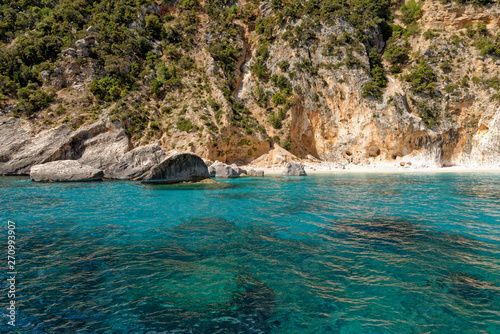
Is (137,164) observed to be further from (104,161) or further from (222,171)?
(104,161)

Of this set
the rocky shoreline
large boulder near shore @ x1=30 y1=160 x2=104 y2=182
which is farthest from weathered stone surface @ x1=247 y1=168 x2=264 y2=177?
large boulder near shore @ x1=30 y1=160 x2=104 y2=182

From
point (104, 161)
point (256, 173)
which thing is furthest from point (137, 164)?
point (256, 173)

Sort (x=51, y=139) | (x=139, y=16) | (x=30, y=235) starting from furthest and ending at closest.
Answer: (x=139, y=16), (x=51, y=139), (x=30, y=235)

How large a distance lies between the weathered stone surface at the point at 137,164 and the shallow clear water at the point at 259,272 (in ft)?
43.7

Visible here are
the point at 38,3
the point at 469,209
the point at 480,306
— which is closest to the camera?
the point at 480,306

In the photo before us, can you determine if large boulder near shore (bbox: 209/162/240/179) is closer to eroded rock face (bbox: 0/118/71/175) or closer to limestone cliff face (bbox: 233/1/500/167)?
limestone cliff face (bbox: 233/1/500/167)

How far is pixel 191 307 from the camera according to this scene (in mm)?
3865

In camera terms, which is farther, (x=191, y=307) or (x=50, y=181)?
(x=50, y=181)

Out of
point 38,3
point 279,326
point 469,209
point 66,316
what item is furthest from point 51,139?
point 38,3

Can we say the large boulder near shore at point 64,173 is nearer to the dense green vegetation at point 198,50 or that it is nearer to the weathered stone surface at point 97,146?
the weathered stone surface at point 97,146

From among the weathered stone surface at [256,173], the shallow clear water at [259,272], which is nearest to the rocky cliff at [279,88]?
the weathered stone surface at [256,173]

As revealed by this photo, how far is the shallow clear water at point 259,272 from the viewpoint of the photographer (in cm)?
351

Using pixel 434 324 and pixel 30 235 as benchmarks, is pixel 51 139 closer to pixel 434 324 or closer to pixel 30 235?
pixel 30 235

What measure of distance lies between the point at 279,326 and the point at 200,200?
10861 mm
